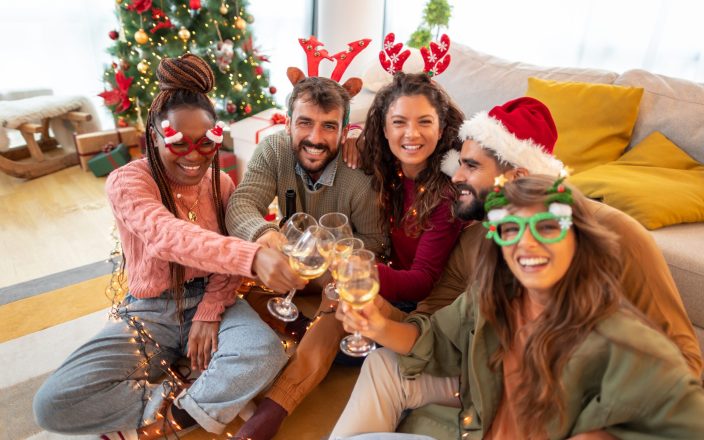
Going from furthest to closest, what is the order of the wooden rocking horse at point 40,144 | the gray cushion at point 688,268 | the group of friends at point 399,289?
the wooden rocking horse at point 40,144 < the gray cushion at point 688,268 < the group of friends at point 399,289

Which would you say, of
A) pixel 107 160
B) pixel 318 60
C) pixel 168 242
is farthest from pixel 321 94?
pixel 107 160

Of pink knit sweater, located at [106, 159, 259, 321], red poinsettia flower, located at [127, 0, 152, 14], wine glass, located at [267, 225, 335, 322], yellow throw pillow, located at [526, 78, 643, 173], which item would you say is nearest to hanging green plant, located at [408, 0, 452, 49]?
yellow throw pillow, located at [526, 78, 643, 173]

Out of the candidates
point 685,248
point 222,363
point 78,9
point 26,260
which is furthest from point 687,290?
point 78,9

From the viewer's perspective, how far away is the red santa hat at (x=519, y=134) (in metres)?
1.57

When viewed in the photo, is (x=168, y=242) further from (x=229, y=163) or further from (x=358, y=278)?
(x=229, y=163)

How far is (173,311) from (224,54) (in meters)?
2.42

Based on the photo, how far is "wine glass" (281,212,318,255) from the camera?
5.03ft

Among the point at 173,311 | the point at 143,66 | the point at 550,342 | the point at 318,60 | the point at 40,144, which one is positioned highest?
the point at 318,60

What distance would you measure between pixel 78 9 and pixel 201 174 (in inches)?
123

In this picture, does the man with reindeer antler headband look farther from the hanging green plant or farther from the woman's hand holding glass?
the hanging green plant

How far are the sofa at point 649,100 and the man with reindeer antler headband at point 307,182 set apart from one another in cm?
113

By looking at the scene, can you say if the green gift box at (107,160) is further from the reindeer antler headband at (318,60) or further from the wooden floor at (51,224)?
the reindeer antler headband at (318,60)

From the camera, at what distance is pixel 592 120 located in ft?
8.40

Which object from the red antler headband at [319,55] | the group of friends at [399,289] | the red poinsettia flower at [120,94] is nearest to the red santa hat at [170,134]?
the group of friends at [399,289]
